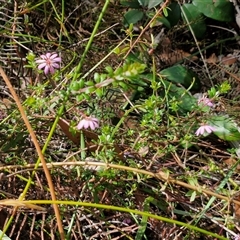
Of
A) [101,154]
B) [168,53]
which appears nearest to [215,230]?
[101,154]

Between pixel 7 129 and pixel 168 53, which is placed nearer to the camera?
pixel 7 129

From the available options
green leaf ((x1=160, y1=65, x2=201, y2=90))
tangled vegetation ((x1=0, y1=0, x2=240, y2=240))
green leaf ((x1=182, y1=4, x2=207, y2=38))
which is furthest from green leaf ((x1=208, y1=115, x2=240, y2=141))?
green leaf ((x1=182, y1=4, x2=207, y2=38))

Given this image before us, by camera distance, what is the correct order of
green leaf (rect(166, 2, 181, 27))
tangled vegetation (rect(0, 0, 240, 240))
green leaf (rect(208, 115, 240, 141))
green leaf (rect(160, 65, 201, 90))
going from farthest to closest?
green leaf (rect(166, 2, 181, 27)), green leaf (rect(160, 65, 201, 90)), green leaf (rect(208, 115, 240, 141)), tangled vegetation (rect(0, 0, 240, 240))

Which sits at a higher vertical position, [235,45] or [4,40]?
[4,40]

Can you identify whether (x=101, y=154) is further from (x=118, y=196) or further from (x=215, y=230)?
(x=215, y=230)

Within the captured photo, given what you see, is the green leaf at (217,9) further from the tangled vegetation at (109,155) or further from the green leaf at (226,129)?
the green leaf at (226,129)

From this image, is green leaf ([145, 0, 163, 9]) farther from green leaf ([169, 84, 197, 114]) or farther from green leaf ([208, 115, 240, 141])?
green leaf ([208, 115, 240, 141])

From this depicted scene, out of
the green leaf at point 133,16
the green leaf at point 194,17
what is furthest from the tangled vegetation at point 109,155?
the green leaf at point 194,17
